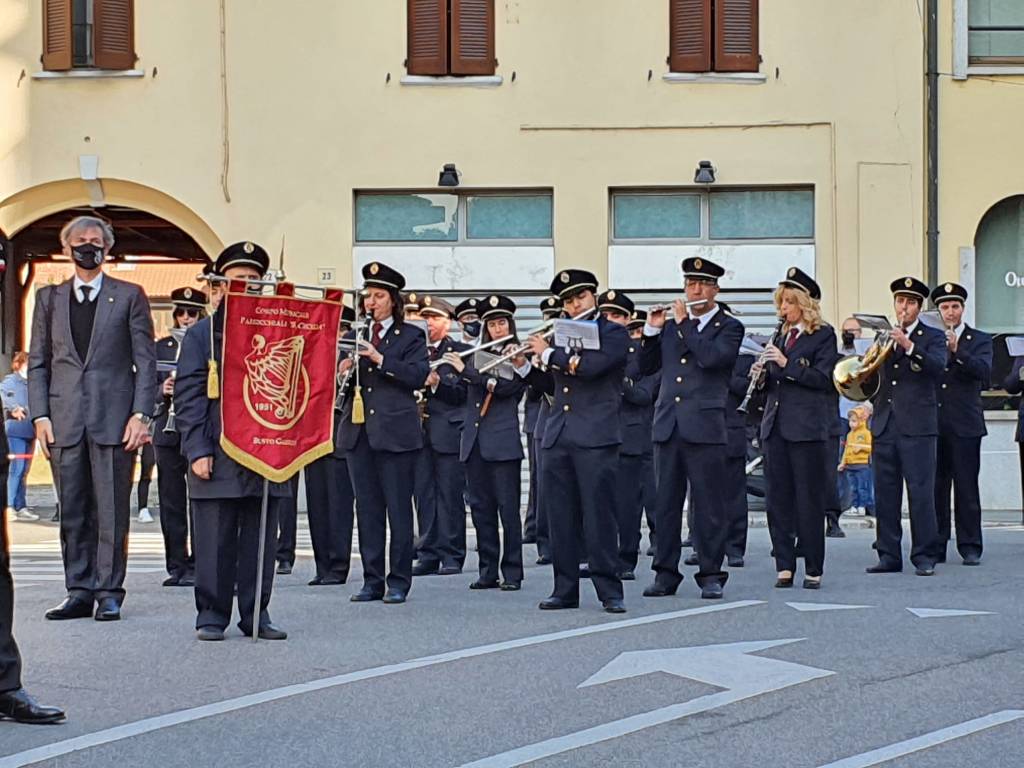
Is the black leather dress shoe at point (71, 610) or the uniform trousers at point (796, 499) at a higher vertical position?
the uniform trousers at point (796, 499)

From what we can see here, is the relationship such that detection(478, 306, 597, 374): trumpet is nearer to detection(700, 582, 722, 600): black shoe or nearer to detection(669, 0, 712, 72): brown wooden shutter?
detection(700, 582, 722, 600): black shoe

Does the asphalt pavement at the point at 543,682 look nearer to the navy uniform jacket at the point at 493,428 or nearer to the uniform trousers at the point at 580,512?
the uniform trousers at the point at 580,512

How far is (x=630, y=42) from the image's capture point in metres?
24.1

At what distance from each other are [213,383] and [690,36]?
49.3 ft

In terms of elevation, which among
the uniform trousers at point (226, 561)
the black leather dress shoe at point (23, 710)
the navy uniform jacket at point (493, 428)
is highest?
the navy uniform jacket at point (493, 428)

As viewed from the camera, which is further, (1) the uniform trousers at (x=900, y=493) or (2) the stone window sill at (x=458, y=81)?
(2) the stone window sill at (x=458, y=81)

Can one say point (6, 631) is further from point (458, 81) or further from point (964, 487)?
point (458, 81)

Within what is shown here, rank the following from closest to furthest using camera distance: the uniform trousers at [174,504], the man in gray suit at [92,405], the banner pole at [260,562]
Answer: the banner pole at [260,562] → the man in gray suit at [92,405] → the uniform trousers at [174,504]

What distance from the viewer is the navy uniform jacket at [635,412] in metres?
14.7

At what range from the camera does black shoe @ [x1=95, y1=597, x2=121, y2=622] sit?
11.0 metres

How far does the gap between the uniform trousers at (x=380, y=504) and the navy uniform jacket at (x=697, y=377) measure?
5.54 feet

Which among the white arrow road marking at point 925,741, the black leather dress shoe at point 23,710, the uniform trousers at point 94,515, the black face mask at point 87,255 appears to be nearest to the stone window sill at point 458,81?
the black face mask at point 87,255

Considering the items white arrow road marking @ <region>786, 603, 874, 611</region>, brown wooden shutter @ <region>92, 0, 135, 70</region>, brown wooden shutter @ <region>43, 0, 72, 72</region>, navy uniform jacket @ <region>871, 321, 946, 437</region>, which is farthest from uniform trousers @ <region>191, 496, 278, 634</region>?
brown wooden shutter @ <region>43, 0, 72, 72</region>

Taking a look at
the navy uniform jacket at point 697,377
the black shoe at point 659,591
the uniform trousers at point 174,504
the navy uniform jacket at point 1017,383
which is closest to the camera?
the navy uniform jacket at point 697,377
